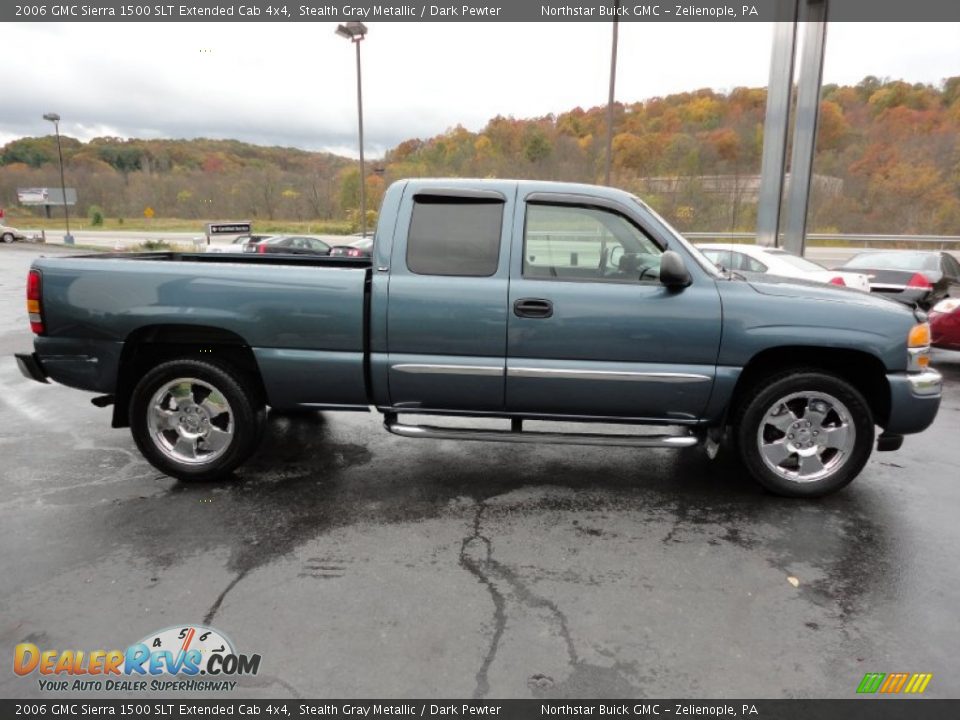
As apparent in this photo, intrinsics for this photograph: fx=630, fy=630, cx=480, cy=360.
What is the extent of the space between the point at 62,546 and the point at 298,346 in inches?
65.9

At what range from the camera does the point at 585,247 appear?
4059 mm

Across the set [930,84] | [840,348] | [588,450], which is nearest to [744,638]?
[840,348]

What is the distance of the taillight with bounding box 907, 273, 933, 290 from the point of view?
1026 cm

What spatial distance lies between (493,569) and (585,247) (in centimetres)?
208

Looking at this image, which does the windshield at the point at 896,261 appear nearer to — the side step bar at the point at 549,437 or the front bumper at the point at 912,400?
the front bumper at the point at 912,400

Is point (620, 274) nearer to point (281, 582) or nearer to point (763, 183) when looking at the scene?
point (281, 582)

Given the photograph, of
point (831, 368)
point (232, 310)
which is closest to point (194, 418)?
point (232, 310)

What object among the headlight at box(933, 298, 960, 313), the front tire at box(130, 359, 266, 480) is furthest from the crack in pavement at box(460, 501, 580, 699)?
the headlight at box(933, 298, 960, 313)

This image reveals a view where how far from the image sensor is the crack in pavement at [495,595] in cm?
251

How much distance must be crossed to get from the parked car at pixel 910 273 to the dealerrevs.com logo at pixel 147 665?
10772mm

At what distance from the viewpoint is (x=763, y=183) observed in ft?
55.8

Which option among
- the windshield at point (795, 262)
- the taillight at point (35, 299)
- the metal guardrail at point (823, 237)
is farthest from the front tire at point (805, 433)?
the windshield at point (795, 262)
